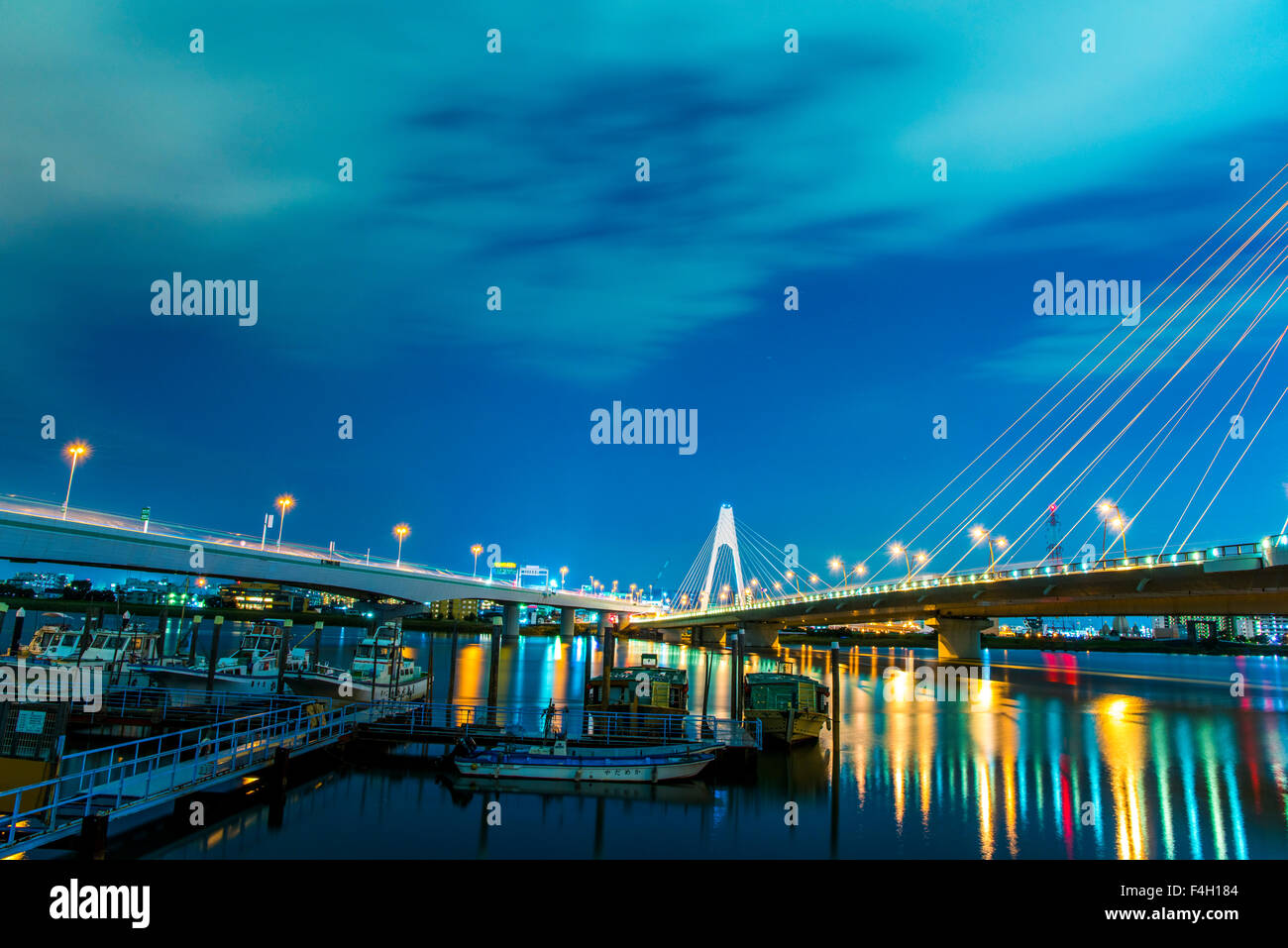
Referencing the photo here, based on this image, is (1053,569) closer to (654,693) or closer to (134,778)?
(654,693)

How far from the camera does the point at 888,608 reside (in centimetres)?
7662

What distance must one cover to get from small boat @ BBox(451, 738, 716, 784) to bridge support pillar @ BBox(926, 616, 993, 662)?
67.9m

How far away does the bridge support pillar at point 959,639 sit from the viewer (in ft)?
279

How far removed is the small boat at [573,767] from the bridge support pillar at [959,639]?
67914 mm

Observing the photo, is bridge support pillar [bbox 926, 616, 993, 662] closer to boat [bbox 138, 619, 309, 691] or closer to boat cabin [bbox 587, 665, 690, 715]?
boat cabin [bbox 587, 665, 690, 715]

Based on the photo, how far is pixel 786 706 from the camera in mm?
33656

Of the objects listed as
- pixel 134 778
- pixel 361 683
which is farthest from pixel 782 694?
pixel 134 778

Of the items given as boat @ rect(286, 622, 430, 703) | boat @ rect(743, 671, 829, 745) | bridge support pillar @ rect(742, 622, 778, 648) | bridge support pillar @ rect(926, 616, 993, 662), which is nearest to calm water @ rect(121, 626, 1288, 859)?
boat @ rect(743, 671, 829, 745)

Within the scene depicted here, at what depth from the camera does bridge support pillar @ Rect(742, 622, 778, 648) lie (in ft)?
336

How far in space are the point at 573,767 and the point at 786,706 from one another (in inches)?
479
